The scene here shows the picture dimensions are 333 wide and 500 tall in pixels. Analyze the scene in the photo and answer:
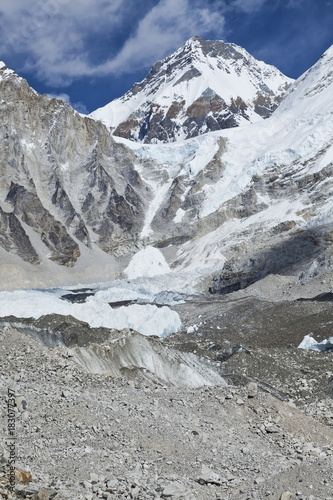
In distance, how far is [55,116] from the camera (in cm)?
14950

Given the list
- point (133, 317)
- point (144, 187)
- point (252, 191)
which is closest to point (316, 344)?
point (133, 317)

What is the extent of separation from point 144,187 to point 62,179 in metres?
25.7

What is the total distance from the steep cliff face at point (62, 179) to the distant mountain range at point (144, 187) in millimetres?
316

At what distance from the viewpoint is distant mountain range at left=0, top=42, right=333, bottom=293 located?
10794cm

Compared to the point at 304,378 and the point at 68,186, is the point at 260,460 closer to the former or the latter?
the point at 304,378

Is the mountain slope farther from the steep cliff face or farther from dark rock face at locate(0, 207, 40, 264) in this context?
dark rock face at locate(0, 207, 40, 264)

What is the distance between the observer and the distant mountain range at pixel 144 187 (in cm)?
10794

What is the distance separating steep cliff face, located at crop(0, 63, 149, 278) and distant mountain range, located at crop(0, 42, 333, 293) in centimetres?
32

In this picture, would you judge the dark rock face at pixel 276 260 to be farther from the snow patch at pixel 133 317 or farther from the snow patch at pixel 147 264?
the snow patch at pixel 147 264

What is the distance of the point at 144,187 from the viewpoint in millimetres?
156000

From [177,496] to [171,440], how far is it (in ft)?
7.77

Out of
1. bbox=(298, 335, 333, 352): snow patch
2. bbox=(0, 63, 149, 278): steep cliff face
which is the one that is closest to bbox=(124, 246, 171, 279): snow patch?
bbox=(0, 63, 149, 278): steep cliff face

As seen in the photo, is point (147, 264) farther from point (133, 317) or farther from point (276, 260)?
point (133, 317)

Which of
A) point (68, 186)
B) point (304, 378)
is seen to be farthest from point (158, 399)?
point (68, 186)
